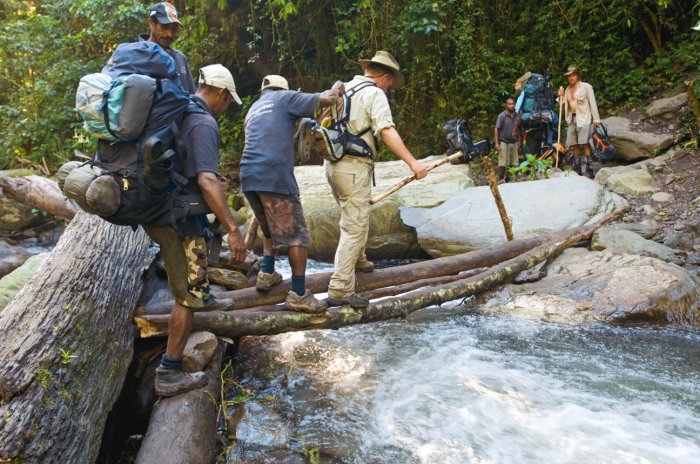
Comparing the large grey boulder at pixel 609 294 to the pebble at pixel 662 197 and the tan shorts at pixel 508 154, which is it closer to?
the pebble at pixel 662 197

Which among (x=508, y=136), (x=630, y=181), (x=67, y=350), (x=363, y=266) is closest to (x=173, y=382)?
(x=67, y=350)

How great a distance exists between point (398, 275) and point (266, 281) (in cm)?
149

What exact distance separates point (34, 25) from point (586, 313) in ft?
56.6

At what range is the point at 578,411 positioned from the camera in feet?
12.5

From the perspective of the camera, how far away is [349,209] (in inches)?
175

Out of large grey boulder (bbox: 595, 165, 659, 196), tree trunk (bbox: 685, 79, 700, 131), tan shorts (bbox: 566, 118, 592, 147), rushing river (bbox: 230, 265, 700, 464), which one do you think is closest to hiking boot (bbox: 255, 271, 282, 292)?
rushing river (bbox: 230, 265, 700, 464)

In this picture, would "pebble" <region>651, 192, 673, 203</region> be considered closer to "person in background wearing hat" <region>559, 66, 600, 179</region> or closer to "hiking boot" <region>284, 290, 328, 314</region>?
"person in background wearing hat" <region>559, 66, 600, 179</region>

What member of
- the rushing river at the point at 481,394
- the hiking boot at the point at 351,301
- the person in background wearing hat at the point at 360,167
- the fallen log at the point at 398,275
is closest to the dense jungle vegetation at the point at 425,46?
the fallen log at the point at 398,275

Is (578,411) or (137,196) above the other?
(137,196)

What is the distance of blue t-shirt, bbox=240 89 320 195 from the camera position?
400 centimetres

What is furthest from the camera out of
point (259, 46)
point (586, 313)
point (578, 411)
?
point (259, 46)

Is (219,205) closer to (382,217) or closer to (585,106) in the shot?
(382,217)

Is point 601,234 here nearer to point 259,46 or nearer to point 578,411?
point 578,411

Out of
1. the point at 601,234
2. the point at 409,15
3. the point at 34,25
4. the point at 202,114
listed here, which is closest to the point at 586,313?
the point at 601,234
